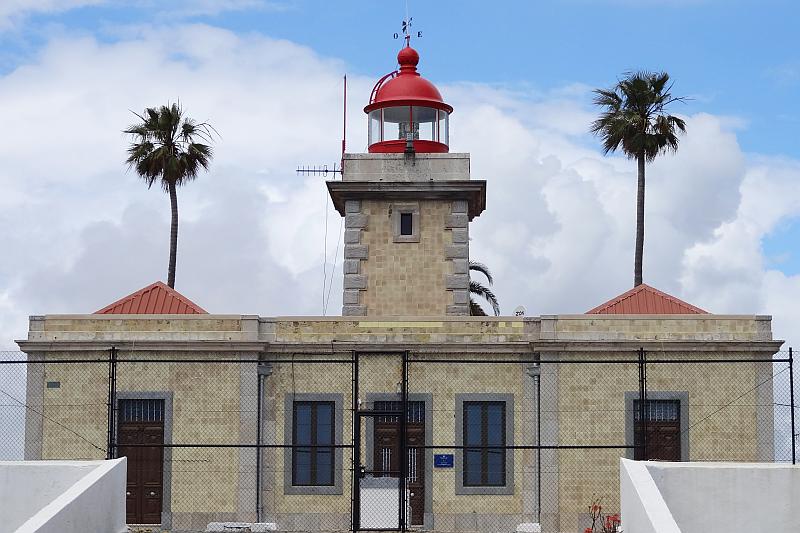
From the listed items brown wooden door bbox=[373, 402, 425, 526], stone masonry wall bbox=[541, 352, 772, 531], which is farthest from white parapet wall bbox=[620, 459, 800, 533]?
brown wooden door bbox=[373, 402, 425, 526]

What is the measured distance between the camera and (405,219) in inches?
1236

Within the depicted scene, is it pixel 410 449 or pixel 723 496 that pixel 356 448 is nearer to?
pixel 723 496

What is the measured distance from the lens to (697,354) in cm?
2742

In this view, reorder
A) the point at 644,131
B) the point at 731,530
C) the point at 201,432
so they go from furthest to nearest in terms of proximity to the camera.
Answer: the point at 644,131
the point at 201,432
the point at 731,530

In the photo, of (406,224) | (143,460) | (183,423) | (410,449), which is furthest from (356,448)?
(406,224)

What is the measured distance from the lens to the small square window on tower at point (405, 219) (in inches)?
1231

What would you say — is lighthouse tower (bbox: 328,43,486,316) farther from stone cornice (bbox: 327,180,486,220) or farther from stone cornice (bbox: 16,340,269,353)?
stone cornice (bbox: 16,340,269,353)

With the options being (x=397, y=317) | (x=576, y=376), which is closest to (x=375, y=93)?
(x=397, y=317)

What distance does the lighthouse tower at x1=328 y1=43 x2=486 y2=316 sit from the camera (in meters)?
31.0

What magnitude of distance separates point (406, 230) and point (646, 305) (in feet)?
18.1

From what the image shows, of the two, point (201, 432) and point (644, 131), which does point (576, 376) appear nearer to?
point (201, 432)

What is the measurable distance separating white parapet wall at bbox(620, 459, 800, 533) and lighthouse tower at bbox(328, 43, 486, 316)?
463 inches

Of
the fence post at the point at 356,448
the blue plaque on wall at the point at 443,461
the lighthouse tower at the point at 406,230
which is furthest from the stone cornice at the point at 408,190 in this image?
the fence post at the point at 356,448

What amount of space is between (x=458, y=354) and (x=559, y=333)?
2.01 metres
